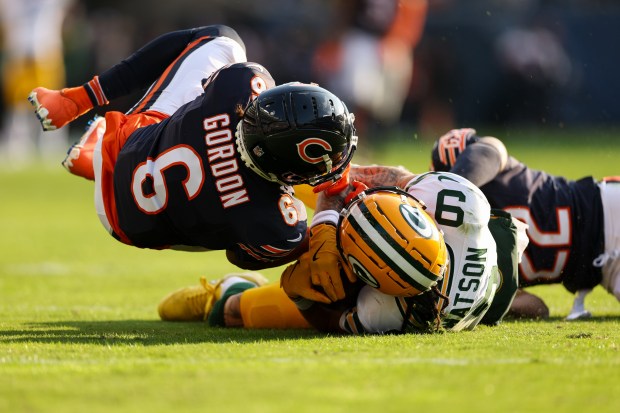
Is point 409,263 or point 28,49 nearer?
point 409,263

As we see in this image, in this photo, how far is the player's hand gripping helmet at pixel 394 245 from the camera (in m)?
4.77

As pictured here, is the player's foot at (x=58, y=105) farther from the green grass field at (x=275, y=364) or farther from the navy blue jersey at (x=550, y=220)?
the navy blue jersey at (x=550, y=220)

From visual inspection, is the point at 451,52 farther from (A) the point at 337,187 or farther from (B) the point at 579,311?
(A) the point at 337,187

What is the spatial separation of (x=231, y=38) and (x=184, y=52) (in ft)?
1.06

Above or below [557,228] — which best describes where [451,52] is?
above

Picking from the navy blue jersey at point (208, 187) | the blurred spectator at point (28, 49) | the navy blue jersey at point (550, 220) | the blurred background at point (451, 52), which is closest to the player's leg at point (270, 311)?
the navy blue jersey at point (208, 187)

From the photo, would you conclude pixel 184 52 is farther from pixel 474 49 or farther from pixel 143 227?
pixel 474 49

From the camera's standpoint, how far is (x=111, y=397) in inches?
142

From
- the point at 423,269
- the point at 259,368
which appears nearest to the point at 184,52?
the point at 423,269

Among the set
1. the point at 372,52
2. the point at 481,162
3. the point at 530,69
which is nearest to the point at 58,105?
the point at 481,162

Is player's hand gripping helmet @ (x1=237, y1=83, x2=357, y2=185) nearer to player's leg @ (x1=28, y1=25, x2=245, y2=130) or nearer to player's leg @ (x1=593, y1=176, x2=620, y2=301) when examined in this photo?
player's leg @ (x1=28, y1=25, x2=245, y2=130)

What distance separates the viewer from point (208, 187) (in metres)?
5.02

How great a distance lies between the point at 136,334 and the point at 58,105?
1409mm

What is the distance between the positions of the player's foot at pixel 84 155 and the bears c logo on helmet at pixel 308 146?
1.64 meters
